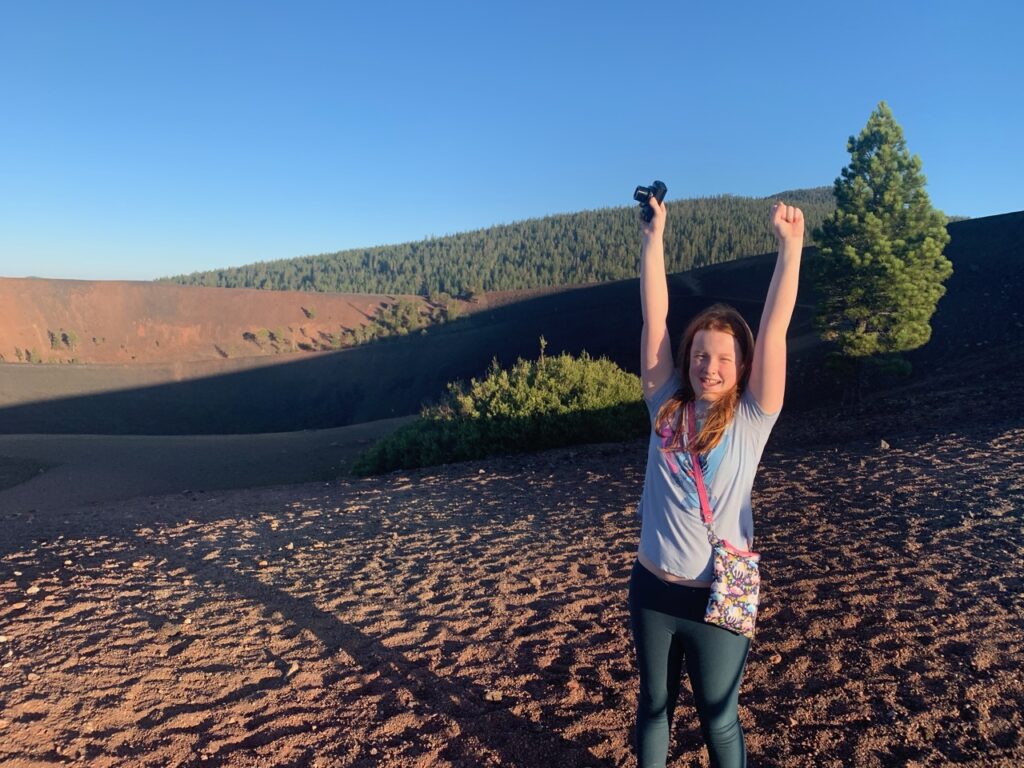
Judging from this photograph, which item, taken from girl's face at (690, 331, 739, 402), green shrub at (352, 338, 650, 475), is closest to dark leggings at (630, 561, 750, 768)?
girl's face at (690, 331, 739, 402)

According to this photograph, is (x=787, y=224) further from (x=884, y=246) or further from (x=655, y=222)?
(x=884, y=246)

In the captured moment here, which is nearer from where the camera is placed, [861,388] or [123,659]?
[123,659]

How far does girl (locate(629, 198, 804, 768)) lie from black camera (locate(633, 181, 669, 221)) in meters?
0.02

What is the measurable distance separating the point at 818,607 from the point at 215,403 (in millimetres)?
28027

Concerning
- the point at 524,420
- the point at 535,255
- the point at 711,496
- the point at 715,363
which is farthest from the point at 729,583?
Result: the point at 535,255

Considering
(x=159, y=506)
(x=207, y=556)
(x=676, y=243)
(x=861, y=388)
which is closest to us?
(x=207, y=556)

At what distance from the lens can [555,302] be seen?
43.3 meters

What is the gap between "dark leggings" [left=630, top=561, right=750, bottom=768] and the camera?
2.12 meters

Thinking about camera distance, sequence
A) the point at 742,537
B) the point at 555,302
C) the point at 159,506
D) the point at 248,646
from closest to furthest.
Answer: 1. the point at 742,537
2. the point at 248,646
3. the point at 159,506
4. the point at 555,302

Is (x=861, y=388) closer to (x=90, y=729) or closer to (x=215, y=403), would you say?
(x=90, y=729)

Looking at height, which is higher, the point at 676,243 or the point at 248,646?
the point at 676,243

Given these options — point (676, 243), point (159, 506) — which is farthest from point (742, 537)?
point (676, 243)

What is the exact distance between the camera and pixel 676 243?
206ft

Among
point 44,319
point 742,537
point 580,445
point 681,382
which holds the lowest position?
point 580,445
